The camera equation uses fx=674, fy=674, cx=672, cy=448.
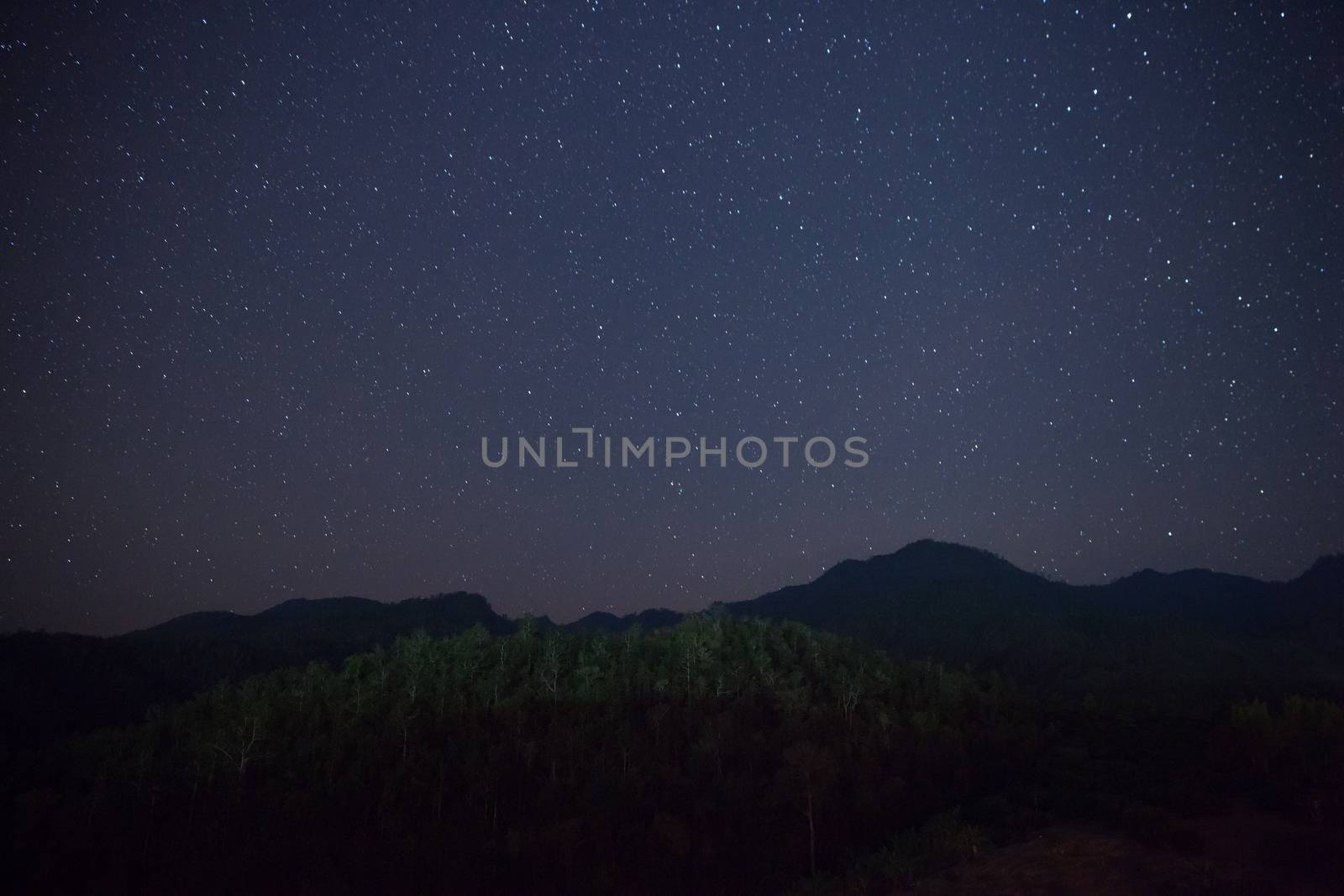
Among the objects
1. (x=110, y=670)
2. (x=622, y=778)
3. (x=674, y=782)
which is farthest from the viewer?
(x=110, y=670)

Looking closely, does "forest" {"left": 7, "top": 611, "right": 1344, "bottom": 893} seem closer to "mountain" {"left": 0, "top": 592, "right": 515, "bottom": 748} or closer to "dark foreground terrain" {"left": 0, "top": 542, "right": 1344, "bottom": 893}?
"dark foreground terrain" {"left": 0, "top": 542, "right": 1344, "bottom": 893}

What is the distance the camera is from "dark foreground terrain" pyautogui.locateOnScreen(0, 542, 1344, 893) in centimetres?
3127

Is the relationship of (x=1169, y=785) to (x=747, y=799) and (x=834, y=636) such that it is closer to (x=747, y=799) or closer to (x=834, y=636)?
(x=747, y=799)

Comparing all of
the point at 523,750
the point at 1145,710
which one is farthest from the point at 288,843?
the point at 1145,710

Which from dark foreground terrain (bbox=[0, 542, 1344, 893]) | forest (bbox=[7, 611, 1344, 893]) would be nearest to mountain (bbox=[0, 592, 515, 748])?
dark foreground terrain (bbox=[0, 542, 1344, 893])

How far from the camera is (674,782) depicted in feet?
203

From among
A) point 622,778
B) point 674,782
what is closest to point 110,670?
point 622,778

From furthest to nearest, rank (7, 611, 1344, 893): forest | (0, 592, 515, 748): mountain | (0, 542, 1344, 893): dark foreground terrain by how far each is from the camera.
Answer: (0, 592, 515, 748): mountain
(7, 611, 1344, 893): forest
(0, 542, 1344, 893): dark foreground terrain

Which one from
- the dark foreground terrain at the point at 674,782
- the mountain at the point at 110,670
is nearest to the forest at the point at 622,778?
the dark foreground terrain at the point at 674,782

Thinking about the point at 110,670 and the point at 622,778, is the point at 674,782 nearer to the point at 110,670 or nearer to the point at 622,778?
the point at 622,778

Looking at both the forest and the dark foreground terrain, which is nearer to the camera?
the dark foreground terrain

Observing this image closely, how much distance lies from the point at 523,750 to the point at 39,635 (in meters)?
131

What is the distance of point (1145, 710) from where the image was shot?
244ft

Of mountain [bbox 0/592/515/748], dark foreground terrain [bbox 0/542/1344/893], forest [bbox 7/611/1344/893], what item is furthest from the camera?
mountain [bbox 0/592/515/748]
